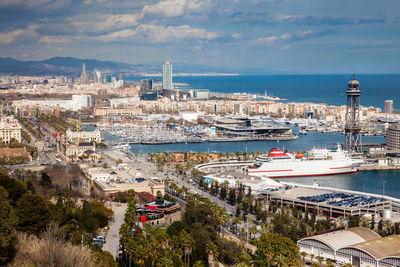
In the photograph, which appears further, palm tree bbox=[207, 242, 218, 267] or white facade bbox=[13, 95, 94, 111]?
white facade bbox=[13, 95, 94, 111]

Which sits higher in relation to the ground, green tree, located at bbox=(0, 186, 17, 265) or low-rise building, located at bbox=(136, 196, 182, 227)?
green tree, located at bbox=(0, 186, 17, 265)

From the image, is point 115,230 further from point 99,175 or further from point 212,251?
point 99,175

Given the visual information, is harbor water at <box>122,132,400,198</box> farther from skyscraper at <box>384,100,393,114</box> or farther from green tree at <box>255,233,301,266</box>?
skyscraper at <box>384,100,393,114</box>

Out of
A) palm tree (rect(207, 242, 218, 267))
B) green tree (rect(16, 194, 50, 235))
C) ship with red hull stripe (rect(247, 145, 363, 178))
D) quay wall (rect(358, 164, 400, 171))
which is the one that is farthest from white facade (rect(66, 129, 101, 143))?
palm tree (rect(207, 242, 218, 267))

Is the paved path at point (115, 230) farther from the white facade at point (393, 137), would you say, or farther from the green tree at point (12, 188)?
the white facade at point (393, 137)

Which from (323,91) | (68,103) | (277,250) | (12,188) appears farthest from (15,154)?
(323,91)

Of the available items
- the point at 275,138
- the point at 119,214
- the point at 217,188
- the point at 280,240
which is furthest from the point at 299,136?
the point at 280,240
